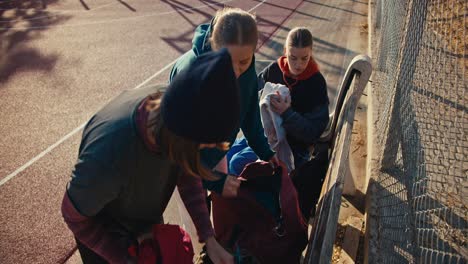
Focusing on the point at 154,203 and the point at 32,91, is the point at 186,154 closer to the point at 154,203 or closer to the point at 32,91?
the point at 154,203

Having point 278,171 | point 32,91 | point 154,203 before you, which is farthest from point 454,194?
point 32,91

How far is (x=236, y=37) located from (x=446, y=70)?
515cm

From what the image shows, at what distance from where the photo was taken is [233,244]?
86.1 inches

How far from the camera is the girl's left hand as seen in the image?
115 inches

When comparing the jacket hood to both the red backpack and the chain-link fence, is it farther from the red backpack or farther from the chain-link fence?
the chain-link fence

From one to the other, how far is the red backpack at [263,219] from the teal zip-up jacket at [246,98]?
218 mm

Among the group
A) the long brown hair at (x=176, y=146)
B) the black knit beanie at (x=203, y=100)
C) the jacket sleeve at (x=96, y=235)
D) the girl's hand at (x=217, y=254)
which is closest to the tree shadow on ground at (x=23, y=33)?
the jacket sleeve at (x=96, y=235)

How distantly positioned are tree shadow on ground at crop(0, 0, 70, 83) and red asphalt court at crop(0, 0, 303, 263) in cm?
2

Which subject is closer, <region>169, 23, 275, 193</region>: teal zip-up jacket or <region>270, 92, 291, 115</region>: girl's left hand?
<region>169, 23, 275, 193</region>: teal zip-up jacket

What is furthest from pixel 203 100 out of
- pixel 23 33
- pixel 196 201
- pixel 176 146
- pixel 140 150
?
pixel 23 33

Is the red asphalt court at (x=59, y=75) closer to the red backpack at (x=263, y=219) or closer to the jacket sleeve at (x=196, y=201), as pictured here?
the red backpack at (x=263, y=219)

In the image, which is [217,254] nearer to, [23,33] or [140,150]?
[140,150]

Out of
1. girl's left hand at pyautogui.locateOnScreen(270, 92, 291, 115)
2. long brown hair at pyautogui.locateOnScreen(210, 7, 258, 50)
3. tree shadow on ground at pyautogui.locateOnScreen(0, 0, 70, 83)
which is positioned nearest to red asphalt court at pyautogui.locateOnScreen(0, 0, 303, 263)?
tree shadow on ground at pyautogui.locateOnScreen(0, 0, 70, 83)

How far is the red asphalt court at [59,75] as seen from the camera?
407cm
